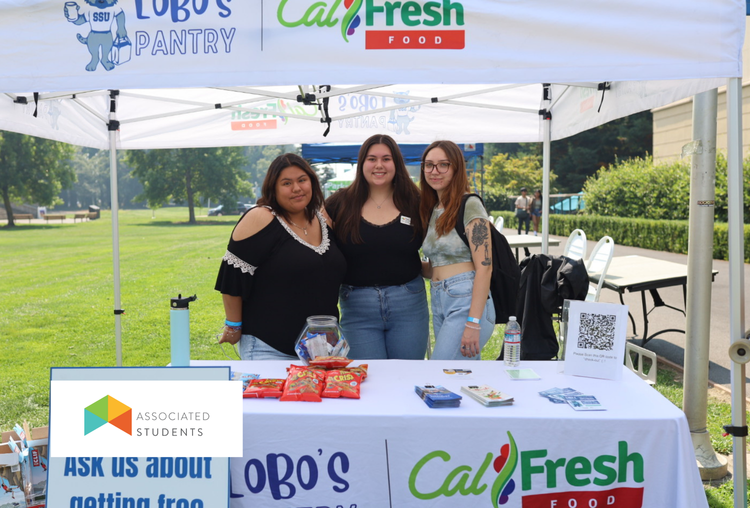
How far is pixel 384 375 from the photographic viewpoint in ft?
7.48

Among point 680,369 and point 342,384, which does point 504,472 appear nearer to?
point 342,384

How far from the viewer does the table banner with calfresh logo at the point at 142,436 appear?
173 centimetres

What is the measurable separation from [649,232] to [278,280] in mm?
14711

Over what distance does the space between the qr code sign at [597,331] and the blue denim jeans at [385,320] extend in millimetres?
806

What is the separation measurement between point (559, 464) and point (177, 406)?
1.19 meters

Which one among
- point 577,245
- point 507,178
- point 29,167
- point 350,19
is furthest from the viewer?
point 29,167

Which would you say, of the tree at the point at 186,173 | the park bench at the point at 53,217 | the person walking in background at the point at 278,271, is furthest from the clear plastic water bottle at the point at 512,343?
the park bench at the point at 53,217

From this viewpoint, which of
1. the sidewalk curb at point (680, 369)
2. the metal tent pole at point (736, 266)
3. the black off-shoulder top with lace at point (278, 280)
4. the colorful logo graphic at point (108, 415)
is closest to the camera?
the colorful logo graphic at point (108, 415)

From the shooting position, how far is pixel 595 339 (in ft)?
7.41

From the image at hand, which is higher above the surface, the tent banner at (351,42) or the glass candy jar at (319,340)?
the tent banner at (351,42)

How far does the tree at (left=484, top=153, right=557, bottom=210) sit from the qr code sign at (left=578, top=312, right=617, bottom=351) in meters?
29.8

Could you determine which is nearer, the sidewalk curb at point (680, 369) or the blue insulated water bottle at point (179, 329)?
the blue insulated water bottle at point (179, 329)

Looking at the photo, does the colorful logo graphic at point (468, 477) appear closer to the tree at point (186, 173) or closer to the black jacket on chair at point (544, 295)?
the black jacket on chair at point (544, 295)

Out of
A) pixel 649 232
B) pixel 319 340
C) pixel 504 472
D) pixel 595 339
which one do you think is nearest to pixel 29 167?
pixel 649 232
